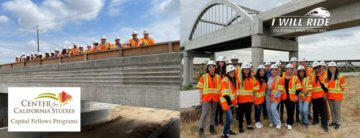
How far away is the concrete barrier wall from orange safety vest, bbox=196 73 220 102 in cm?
52

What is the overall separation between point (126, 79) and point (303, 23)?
3400 millimetres

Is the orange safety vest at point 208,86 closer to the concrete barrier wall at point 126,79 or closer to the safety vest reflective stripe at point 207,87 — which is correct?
the safety vest reflective stripe at point 207,87

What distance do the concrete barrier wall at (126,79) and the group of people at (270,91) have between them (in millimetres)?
664

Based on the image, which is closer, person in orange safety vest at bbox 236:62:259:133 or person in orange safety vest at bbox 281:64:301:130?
person in orange safety vest at bbox 236:62:259:133

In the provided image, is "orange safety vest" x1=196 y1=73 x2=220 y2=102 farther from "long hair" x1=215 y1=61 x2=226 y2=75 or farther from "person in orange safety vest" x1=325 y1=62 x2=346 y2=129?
"person in orange safety vest" x1=325 y1=62 x2=346 y2=129

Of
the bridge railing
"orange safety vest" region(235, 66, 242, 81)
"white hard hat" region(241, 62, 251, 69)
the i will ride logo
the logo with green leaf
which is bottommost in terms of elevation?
the logo with green leaf

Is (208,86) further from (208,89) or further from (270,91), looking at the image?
(270,91)

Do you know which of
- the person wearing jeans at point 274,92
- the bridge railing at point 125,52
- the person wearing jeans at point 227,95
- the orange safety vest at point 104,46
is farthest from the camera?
the orange safety vest at point 104,46

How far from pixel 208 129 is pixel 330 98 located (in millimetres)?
1636

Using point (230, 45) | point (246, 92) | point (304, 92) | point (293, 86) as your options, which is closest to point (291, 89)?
point (293, 86)

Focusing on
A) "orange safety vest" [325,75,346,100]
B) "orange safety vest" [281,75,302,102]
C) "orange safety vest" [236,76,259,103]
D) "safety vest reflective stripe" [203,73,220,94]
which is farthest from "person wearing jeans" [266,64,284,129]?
"safety vest reflective stripe" [203,73,220,94]

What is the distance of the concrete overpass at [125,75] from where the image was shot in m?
4.38

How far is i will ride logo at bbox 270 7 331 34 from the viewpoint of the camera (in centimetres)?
268

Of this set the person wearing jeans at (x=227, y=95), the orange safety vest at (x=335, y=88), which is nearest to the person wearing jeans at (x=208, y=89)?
the person wearing jeans at (x=227, y=95)
